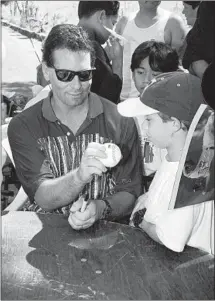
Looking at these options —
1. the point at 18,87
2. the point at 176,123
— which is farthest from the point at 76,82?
the point at 18,87

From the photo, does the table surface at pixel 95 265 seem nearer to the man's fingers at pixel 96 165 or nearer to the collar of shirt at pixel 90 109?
the man's fingers at pixel 96 165

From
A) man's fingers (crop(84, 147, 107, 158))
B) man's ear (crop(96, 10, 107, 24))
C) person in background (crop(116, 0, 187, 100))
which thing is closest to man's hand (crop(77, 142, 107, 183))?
man's fingers (crop(84, 147, 107, 158))

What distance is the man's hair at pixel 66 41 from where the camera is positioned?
271 cm

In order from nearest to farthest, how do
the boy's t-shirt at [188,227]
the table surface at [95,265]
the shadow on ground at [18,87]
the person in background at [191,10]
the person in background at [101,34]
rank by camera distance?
the table surface at [95,265], the boy's t-shirt at [188,227], the person in background at [101,34], the person in background at [191,10], the shadow on ground at [18,87]

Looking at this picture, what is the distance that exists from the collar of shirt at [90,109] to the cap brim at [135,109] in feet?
0.78

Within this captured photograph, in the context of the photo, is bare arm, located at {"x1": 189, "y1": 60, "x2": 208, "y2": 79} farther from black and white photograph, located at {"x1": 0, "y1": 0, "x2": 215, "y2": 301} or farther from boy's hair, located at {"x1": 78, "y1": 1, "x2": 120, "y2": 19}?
boy's hair, located at {"x1": 78, "y1": 1, "x2": 120, "y2": 19}

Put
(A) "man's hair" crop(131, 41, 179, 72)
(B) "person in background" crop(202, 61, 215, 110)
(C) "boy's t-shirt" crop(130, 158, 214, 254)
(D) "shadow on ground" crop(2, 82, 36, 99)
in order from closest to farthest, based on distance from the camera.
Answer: (B) "person in background" crop(202, 61, 215, 110) → (C) "boy's t-shirt" crop(130, 158, 214, 254) → (A) "man's hair" crop(131, 41, 179, 72) → (D) "shadow on ground" crop(2, 82, 36, 99)

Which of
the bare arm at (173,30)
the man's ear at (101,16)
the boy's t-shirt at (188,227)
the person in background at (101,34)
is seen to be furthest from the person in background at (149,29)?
the boy's t-shirt at (188,227)

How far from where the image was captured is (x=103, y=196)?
8.84 ft

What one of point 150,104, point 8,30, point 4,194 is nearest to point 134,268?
point 150,104

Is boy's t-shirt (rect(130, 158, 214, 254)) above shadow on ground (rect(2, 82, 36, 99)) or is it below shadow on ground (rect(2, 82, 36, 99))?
above

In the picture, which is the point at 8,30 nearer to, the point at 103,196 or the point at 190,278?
the point at 103,196

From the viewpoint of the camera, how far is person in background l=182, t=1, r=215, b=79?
140 inches

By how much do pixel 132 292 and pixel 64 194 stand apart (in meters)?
0.78
